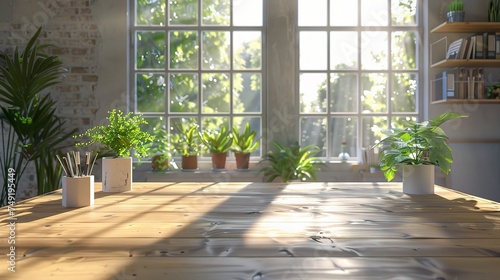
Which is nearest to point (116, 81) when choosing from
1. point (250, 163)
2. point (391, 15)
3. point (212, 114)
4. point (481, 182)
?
point (212, 114)

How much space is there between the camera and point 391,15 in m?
5.52

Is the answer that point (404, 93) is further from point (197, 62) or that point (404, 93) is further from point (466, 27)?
point (197, 62)

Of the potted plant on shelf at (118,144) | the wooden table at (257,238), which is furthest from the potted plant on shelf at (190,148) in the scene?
the wooden table at (257,238)

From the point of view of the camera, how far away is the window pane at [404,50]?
5512 millimetres

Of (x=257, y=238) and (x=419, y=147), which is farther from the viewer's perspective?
(x=419, y=147)

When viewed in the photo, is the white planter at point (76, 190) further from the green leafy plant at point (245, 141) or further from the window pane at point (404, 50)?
the window pane at point (404, 50)

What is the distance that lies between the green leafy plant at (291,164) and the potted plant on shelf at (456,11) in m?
1.81

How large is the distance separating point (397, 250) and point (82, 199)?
115 cm

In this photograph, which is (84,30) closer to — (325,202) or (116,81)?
(116,81)

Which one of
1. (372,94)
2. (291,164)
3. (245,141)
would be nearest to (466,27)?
(372,94)

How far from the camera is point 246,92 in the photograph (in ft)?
18.1

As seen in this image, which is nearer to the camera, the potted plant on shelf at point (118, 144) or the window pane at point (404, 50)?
the potted plant on shelf at point (118, 144)

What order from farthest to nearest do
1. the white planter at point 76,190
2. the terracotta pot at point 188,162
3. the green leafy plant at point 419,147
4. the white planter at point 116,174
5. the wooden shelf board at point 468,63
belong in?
the terracotta pot at point 188,162
the wooden shelf board at point 468,63
the white planter at point 116,174
the green leafy plant at point 419,147
the white planter at point 76,190

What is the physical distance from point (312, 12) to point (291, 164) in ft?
5.57
